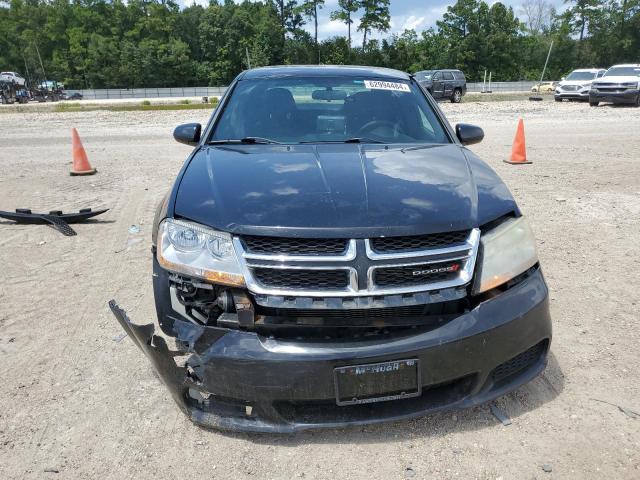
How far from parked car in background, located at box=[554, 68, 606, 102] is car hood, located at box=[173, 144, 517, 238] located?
1017 inches

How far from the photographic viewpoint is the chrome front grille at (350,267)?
1.99m

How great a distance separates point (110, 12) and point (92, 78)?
17806 mm

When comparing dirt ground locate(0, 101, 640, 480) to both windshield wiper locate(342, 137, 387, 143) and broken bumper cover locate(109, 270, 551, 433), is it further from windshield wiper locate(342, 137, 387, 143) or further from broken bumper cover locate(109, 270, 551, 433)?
windshield wiper locate(342, 137, 387, 143)

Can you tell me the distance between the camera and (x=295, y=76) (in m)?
3.79

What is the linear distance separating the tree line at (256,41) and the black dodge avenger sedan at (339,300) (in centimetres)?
6767

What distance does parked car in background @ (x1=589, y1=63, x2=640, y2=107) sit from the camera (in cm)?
2055

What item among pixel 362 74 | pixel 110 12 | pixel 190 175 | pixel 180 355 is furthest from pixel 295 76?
pixel 110 12

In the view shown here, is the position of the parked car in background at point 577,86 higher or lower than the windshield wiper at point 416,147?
lower

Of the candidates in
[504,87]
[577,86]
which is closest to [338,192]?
[577,86]

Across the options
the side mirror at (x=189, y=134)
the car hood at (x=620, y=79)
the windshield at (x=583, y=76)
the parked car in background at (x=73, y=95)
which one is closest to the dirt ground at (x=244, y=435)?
the side mirror at (x=189, y=134)

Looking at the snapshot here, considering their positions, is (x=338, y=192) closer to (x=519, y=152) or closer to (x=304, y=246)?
(x=304, y=246)

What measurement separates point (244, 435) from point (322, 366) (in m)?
0.67

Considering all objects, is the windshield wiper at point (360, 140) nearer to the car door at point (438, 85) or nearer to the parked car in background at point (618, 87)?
the parked car in background at point (618, 87)

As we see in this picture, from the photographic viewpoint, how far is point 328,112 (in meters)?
3.41
